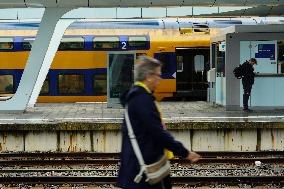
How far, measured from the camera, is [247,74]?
53.1 feet

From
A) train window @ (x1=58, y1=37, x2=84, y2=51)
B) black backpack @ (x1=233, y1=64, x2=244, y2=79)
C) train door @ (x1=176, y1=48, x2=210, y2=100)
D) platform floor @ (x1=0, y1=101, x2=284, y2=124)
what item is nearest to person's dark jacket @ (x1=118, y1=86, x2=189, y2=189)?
platform floor @ (x1=0, y1=101, x2=284, y2=124)

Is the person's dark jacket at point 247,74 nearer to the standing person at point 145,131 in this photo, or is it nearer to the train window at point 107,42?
the train window at point 107,42

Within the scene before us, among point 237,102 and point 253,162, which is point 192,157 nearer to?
point 253,162

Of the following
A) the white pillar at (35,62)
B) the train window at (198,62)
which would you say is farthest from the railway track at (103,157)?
the train window at (198,62)

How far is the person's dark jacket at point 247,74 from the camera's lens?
16.2 m

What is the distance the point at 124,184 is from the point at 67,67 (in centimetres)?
1734

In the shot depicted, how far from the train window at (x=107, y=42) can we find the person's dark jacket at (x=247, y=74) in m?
6.83

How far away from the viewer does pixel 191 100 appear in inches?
895

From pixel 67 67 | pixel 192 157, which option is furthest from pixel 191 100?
pixel 192 157

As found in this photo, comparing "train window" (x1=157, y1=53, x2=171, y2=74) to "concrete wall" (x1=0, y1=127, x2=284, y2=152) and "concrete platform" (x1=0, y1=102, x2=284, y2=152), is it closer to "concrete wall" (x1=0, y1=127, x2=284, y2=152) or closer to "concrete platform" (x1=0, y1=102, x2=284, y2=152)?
"concrete platform" (x1=0, y1=102, x2=284, y2=152)

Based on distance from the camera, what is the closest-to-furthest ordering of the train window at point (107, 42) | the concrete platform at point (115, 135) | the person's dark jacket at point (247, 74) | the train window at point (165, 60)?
the concrete platform at point (115, 135), the person's dark jacket at point (247, 74), the train window at point (107, 42), the train window at point (165, 60)

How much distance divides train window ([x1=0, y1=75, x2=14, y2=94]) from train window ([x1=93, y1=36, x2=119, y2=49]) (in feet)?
10.9

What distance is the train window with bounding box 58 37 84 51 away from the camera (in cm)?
2167

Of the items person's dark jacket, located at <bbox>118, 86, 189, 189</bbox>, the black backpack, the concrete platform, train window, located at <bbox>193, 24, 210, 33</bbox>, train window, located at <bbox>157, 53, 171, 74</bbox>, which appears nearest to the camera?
person's dark jacket, located at <bbox>118, 86, 189, 189</bbox>
